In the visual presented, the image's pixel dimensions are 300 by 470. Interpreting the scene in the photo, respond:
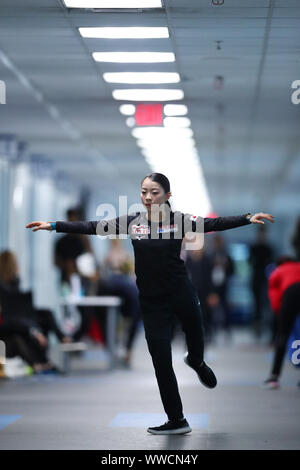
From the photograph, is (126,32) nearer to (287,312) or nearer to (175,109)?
(287,312)

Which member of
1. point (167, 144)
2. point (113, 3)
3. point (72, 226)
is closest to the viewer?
point (72, 226)

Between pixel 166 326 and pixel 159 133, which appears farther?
pixel 159 133

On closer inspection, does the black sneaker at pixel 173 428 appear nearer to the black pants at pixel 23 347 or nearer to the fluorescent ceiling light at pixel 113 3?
the fluorescent ceiling light at pixel 113 3

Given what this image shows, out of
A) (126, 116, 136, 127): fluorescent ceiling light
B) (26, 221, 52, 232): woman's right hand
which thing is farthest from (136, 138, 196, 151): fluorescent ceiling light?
(26, 221, 52, 232): woman's right hand

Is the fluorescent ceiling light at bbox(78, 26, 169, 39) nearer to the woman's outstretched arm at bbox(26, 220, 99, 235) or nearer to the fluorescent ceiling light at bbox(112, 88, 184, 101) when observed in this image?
the fluorescent ceiling light at bbox(112, 88, 184, 101)

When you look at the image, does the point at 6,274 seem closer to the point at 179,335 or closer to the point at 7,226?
the point at 7,226

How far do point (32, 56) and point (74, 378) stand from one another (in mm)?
3742

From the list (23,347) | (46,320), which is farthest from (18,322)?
(46,320)

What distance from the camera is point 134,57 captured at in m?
9.25

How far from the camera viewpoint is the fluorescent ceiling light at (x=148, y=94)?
10.9 m

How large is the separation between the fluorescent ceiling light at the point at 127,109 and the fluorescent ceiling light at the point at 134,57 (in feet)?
8.03

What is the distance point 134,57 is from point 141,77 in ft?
3.16
